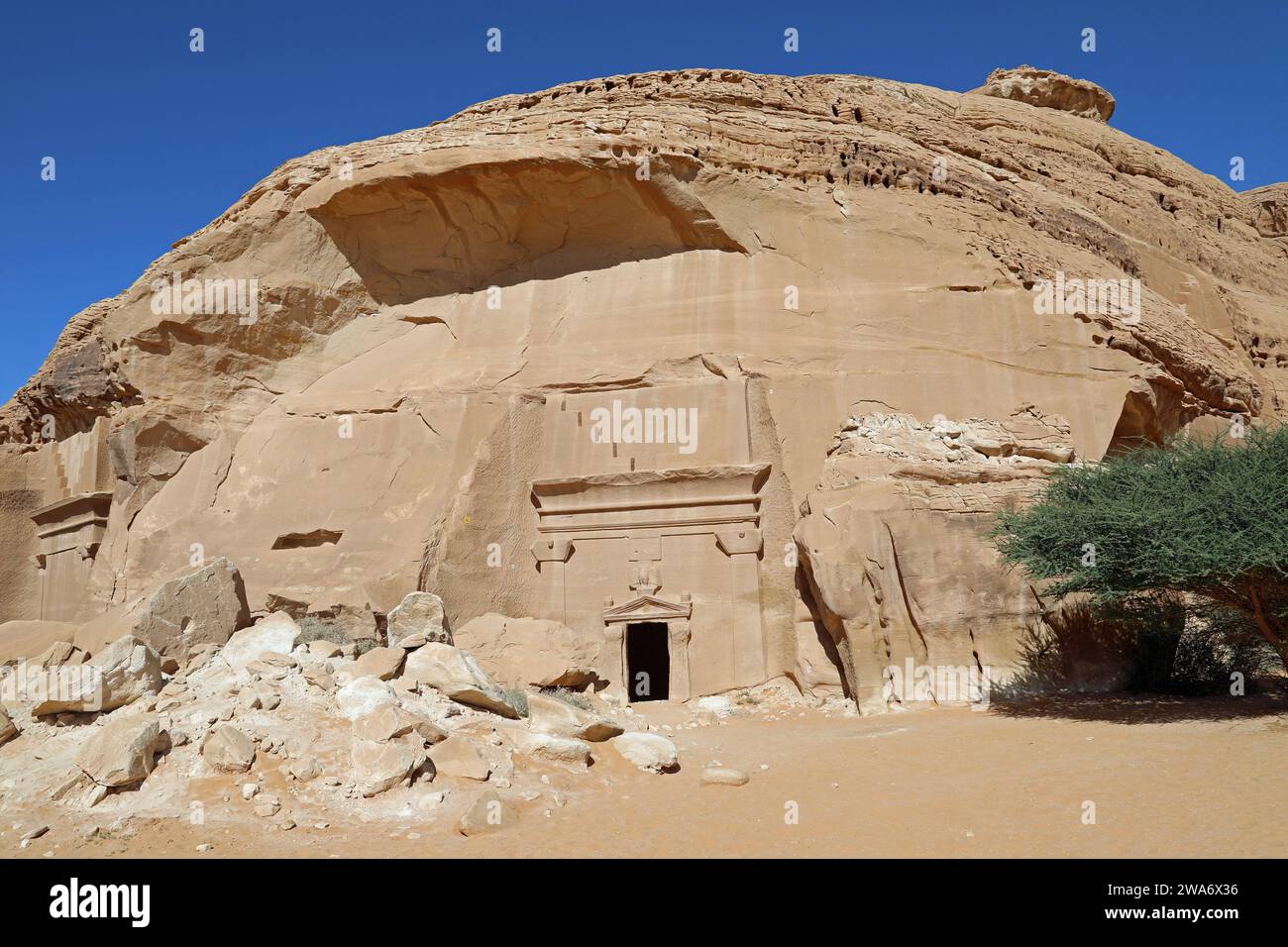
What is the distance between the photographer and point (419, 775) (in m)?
9.98

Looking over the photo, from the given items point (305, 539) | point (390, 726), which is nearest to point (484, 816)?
point (390, 726)

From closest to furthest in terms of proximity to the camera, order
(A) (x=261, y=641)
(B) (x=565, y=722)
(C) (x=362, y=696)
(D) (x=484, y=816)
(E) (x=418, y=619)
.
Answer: (D) (x=484, y=816), (C) (x=362, y=696), (B) (x=565, y=722), (A) (x=261, y=641), (E) (x=418, y=619)

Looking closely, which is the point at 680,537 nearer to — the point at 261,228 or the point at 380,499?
the point at 380,499

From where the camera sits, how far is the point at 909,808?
377 inches

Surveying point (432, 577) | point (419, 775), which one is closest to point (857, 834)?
point (419, 775)

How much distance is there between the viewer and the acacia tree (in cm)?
1245

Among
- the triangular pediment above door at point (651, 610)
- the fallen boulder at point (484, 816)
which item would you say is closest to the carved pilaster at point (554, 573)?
the triangular pediment above door at point (651, 610)

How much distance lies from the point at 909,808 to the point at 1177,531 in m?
5.90

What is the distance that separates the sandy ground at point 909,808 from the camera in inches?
331

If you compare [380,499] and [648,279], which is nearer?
[380,499]

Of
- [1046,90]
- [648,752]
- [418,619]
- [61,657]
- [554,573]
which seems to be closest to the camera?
[648,752]

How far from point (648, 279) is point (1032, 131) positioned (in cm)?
1116

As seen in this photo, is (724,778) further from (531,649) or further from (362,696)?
(531,649)

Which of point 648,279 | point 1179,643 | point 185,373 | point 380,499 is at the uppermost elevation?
point 648,279
